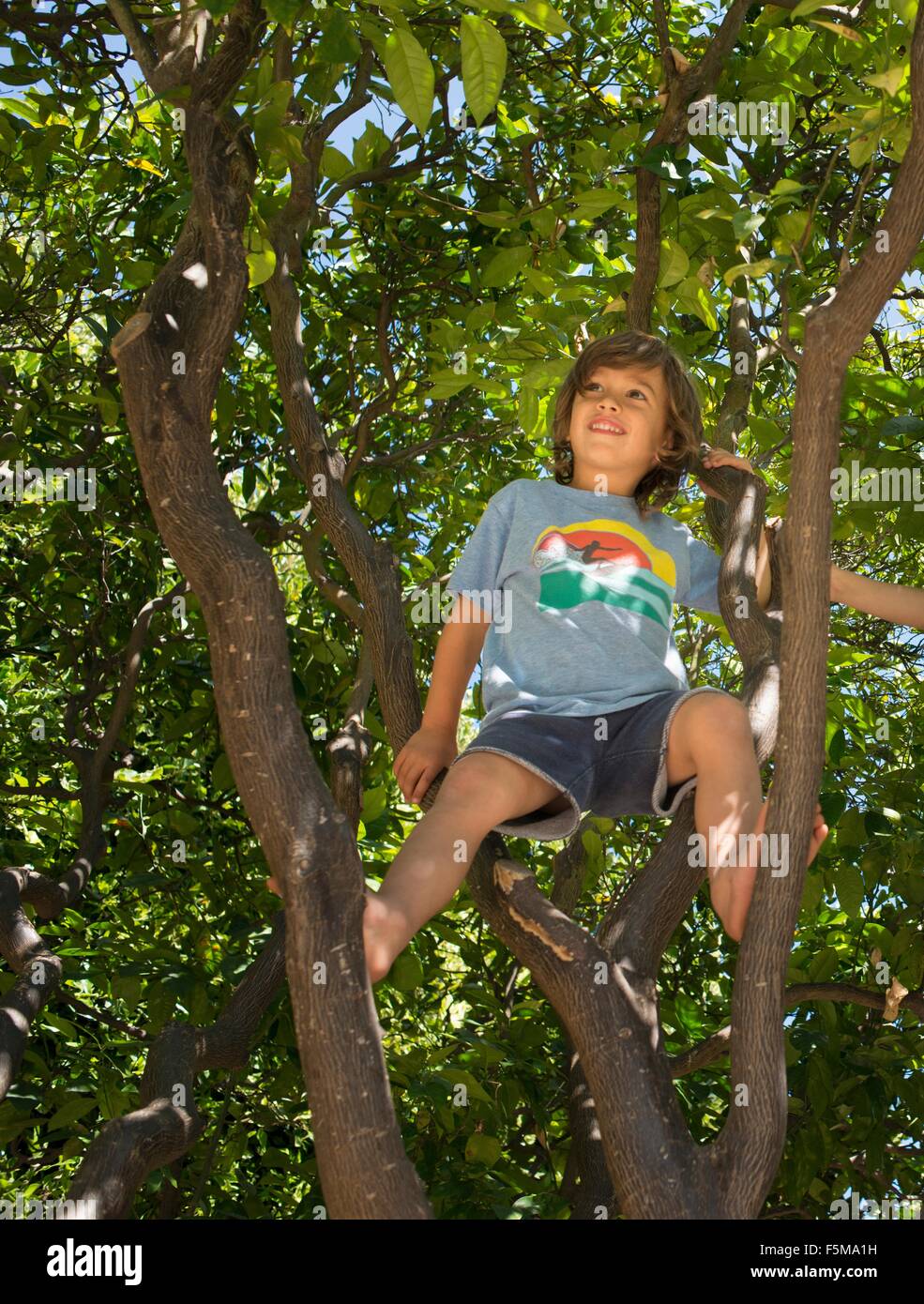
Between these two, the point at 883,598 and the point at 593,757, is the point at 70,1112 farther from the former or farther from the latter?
the point at 883,598

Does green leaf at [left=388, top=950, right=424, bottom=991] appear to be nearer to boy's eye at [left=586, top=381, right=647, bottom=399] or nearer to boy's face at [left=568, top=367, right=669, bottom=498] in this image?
boy's face at [left=568, top=367, right=669, bottom=498]

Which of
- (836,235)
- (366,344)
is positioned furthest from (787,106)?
(366,344)

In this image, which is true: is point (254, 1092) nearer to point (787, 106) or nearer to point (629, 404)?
point (629, 404)

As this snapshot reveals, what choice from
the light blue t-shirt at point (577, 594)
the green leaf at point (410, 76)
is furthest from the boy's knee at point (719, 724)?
the green leaf at point (410, 76)

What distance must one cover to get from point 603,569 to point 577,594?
83mm

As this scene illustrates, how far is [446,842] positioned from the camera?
198cm

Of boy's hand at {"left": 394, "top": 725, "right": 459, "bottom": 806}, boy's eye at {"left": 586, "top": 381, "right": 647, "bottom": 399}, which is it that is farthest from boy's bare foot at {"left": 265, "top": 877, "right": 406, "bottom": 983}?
boy's eye at {"left": 586, "top": 381, "right": 647, "bottom": 399}

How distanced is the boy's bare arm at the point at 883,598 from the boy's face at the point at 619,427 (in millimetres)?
474

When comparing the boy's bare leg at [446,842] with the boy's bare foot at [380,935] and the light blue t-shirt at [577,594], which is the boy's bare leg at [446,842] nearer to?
the boy's bare foot at [380,935]

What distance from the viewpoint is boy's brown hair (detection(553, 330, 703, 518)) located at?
270 centimetres

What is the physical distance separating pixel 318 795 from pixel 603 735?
0.80m

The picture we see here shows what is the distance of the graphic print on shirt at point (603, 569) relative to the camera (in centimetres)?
251

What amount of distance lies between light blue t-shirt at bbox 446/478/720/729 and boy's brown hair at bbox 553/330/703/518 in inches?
3.2

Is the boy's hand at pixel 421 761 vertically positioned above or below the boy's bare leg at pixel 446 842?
above
